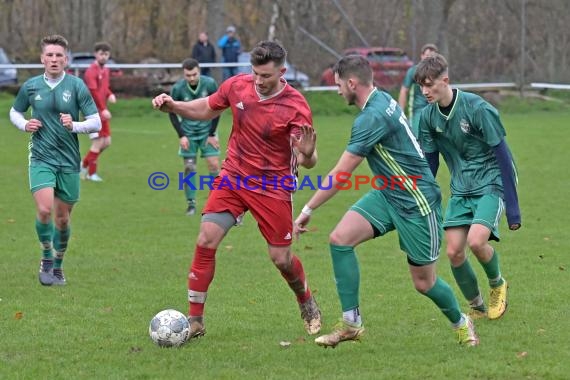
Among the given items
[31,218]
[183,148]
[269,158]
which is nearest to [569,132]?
[183,148]

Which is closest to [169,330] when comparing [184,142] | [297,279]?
[297,279]

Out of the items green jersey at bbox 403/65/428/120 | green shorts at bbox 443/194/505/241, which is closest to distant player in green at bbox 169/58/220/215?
green jersey at bbox 403/65/428/120

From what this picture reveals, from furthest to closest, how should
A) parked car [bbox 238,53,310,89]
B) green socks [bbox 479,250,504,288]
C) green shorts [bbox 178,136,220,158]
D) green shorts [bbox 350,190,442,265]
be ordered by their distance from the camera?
parked car [bbox 238,53,310,89] → green shorts [bbox 178,136,220,158] → green socks [bbox 479,250,504,288] → green shorts [bbox 350,190,442,265]

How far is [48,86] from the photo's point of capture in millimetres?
8633

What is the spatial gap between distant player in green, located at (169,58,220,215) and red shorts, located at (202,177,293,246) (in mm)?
5695

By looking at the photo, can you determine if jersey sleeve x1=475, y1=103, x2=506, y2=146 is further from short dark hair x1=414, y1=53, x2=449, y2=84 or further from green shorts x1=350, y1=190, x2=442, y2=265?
green shorts x1=350, y1=190, x2=442, y2=265

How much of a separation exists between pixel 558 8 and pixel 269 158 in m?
26.2

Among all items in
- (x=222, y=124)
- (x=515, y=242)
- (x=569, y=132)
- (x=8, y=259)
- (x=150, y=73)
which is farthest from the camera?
(x=150, y=73)

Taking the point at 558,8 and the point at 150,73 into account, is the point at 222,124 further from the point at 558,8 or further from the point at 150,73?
the point at 558,8

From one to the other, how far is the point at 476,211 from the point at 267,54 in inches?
70.5

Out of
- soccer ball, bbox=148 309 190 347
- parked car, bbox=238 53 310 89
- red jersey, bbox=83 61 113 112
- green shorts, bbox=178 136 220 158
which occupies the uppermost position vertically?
soccer ball, bbox=148 309 190 347

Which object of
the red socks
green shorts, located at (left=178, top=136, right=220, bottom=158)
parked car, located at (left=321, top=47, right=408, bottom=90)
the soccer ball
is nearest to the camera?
the soccer ball

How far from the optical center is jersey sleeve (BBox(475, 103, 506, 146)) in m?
6.76

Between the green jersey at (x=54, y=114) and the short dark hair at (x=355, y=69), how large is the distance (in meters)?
3.09
